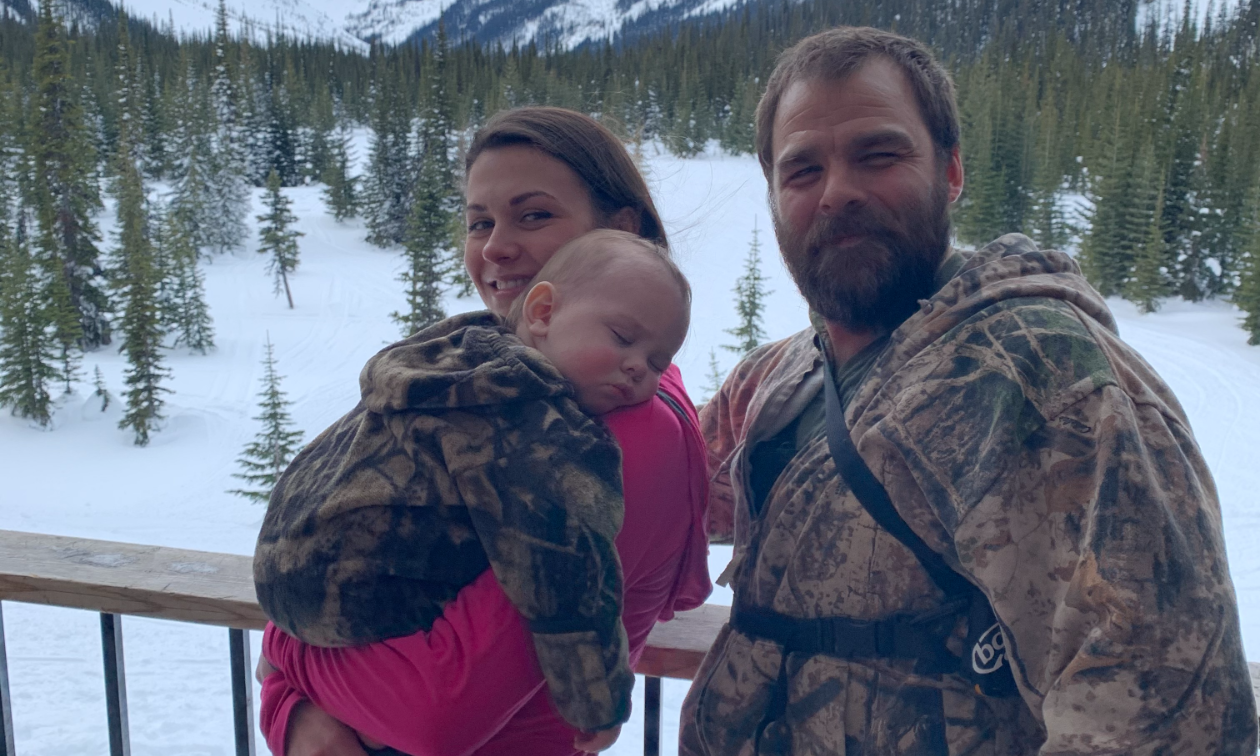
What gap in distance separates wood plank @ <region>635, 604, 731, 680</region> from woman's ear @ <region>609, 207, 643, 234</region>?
0.83 metres

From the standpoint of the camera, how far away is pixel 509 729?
5.10 feet

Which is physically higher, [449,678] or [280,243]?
[449,678]

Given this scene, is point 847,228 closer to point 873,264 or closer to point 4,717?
point 873,264

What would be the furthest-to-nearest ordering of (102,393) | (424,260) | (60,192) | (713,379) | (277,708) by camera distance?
1. (424,260)
2. (60,192)
3. (102,393)
4. (713,379)
5. (277,708)

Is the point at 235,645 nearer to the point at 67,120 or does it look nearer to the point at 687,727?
the point at 687,727

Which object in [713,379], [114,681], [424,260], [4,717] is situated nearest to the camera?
[114,681]

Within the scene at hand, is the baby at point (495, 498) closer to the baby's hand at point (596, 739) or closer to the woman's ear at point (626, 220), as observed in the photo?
the baby's hand at point (596, 739)

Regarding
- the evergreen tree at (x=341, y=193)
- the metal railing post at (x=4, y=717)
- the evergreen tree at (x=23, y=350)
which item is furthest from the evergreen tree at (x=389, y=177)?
the metal railing post at (x=4, y=717)

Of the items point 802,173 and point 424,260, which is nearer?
point 802,173

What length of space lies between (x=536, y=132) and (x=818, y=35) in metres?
0.68

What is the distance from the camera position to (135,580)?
218 cm

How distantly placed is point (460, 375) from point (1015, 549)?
88 cm

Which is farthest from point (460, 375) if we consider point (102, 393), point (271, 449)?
point (102, 393)

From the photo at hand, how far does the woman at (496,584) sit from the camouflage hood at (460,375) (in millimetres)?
184
